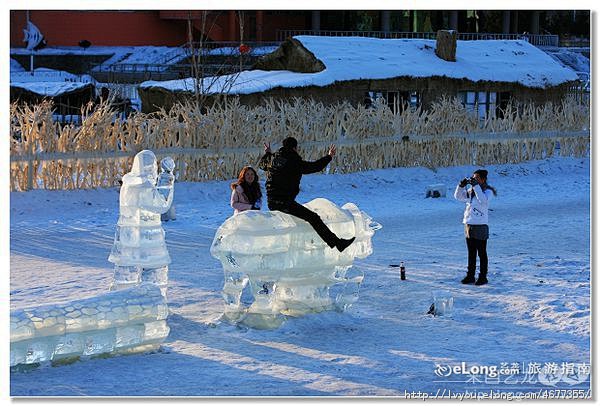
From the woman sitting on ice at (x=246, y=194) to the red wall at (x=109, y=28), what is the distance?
2670cm

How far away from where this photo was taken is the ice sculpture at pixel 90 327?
845cm

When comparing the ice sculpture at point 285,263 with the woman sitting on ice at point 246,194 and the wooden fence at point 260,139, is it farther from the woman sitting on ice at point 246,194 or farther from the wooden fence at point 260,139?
the wooden fence at point 260,139

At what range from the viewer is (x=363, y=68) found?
81.0 feet

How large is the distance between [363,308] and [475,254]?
1.79 m

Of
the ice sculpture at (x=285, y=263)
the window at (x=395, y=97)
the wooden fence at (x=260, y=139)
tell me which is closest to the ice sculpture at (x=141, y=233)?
the ice sculpture at (x=285, y=263)

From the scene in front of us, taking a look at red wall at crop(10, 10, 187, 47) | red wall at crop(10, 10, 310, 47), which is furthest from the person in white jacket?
red wall at crop(10, 10, 187, 47)

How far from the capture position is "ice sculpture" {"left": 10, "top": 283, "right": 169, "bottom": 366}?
27.7 ft

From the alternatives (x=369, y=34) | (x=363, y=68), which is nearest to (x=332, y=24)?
(x=369, y=34)

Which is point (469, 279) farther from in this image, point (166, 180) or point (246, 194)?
point (166, 180)

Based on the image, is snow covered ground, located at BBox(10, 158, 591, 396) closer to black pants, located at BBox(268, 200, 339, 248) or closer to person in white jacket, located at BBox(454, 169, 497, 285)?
person in white jacket, located at BBox(454, 169, 497, 285)

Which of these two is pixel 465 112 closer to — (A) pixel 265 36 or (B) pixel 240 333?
(B) pixel 240 333

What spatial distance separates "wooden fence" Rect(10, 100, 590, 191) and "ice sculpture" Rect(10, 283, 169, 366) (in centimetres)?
827

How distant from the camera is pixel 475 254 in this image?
1159 centimetres

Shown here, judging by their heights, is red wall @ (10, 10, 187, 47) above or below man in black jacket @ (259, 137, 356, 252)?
above
